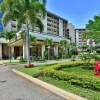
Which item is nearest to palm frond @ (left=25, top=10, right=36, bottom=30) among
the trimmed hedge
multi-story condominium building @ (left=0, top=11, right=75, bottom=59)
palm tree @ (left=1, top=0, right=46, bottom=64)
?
palm tree @ (left=1, top=0, right=46, bottom=64)

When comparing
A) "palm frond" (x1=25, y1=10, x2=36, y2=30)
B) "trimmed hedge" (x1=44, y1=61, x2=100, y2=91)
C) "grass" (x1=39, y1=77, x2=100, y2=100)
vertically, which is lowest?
"grass" (x1=39, y1=77, x2=100, y2=100)

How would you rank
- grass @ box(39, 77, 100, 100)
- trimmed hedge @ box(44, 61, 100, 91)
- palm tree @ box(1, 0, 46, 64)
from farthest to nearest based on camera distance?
palm tree @ box(1, 0, 46, 64), trimmed hedge @ box(44, 61, 100, 91), grass @ box(39, 77, 100, 100)

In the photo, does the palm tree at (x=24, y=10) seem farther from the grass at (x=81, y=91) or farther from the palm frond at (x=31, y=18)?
the grass at (x=81, y=91)

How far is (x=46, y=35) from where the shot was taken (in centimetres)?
5053

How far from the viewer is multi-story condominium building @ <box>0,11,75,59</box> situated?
156 ft

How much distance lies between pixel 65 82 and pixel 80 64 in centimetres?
864

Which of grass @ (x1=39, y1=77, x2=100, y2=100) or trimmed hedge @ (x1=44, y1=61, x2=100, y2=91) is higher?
trimmed hedge @ (x1=44, y1=61, x2=100, y2=91)

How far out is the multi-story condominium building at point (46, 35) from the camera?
47.4 meters

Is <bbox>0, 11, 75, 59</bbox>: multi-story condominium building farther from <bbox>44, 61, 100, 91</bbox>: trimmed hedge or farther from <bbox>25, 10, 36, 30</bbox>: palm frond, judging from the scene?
<bbox>44, 61, 100, 91</bbox>: trimmed hedge

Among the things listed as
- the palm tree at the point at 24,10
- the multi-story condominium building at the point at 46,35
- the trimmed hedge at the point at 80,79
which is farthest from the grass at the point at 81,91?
the multi-story condominium building at the point at 46,35

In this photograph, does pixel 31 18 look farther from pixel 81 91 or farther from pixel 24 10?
pixel 81 91

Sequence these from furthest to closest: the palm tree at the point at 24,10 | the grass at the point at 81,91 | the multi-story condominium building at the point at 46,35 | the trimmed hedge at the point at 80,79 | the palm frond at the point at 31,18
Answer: the multi-story condominium building at the point at 46,35 → the palm tree at the point at 24,10 → the palm frond at the point at 31,18 → the trimmed hedge at the point at 80,79 → the grass at the point at 81,91

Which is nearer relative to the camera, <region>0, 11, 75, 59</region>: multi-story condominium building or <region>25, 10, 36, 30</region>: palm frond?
<region>25, 10, 36, 30</region>: palm frond

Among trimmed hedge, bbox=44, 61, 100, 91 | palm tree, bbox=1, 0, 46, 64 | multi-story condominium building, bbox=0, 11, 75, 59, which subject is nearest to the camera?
trimmed hedge, bbox=44, 61, 100, 91
